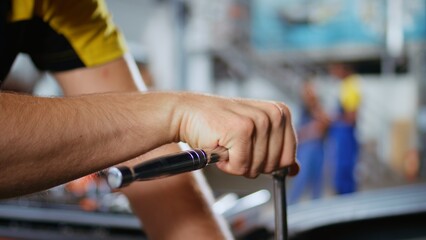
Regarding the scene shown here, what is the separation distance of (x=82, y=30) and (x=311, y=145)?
4.72 meters

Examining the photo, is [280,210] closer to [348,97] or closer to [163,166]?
[163,166]

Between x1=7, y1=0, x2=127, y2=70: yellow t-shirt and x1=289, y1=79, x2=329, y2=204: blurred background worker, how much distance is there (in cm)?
435

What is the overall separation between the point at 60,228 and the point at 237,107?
59.3 inches

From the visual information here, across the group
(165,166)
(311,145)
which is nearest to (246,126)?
(165,166)

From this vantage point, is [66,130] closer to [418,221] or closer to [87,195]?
[418,221]

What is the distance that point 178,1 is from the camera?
10414 millimetres

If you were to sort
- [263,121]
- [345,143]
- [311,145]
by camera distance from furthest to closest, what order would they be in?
[345,143] → [311,145] → [263,121]

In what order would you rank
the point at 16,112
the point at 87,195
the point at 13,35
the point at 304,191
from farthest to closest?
1. the point at 304,191
2. the point at 87,195
3. the point at 13,35
4. the point at 16,112

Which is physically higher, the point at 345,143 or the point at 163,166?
the point at 163,166

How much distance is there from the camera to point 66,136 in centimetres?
62

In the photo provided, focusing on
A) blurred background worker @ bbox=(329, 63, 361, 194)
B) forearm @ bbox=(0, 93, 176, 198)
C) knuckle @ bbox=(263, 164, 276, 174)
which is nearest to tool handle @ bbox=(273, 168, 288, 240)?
knuckle @ bbox=(263, 164, 276, 174)

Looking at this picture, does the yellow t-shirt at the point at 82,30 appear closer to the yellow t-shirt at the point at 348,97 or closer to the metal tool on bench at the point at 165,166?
the metal tool on bench at the point at 165,166

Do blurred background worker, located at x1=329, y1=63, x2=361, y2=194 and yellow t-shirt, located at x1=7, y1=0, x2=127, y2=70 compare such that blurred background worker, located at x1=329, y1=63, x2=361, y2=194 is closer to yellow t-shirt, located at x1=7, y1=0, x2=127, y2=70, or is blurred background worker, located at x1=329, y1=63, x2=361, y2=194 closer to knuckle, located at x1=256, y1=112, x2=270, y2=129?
yellow t-shirt, located at x1=7, y1=0, x2=127, y2=70

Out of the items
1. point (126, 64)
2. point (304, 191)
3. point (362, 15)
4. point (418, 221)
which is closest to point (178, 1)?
point (362, 15)
